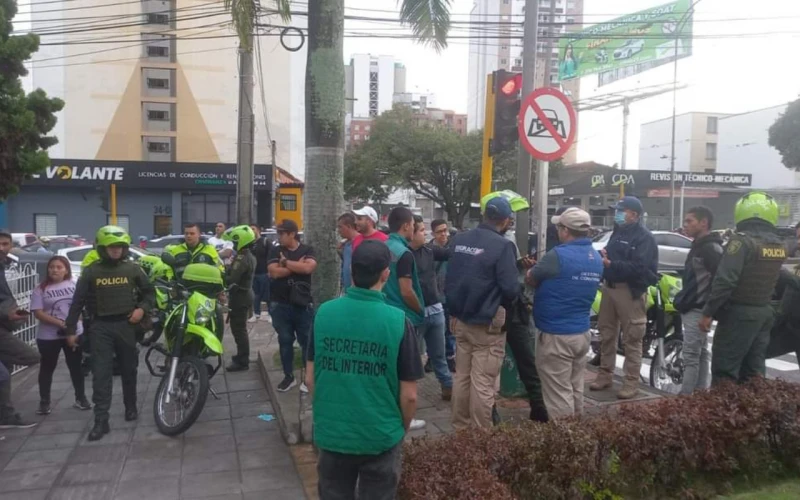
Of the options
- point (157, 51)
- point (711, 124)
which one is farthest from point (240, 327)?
point (711, 124)

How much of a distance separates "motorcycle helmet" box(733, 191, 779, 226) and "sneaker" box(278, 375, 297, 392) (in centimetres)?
426

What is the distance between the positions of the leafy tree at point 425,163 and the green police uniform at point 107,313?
95.7 feet

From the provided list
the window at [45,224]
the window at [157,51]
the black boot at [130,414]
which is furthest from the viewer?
the window at [157,51]

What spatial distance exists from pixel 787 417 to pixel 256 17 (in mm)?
5198

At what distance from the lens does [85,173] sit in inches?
1384

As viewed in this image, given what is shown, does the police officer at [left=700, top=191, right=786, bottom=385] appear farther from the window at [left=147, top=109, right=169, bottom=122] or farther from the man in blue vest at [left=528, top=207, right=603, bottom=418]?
the window at [left=147, top=109, right=169, bottom=122]

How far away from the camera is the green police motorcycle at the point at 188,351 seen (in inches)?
222

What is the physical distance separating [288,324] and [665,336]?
4.06 m

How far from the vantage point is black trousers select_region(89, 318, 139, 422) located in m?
5.65

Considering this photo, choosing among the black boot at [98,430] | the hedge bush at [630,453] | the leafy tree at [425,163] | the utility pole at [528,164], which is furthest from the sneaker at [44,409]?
the leafy tree at [425,163]

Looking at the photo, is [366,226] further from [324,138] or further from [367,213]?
[324,138]

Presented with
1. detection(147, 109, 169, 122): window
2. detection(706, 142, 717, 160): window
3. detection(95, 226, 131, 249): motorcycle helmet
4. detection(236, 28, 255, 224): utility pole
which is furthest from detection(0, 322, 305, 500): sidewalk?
detection(706, 142, 717, 160): window

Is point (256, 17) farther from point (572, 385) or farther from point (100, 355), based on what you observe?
point (572, 385)

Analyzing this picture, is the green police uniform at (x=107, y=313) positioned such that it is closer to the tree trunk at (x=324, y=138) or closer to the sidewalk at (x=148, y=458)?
the sidewalk at (x=148, y=458)
